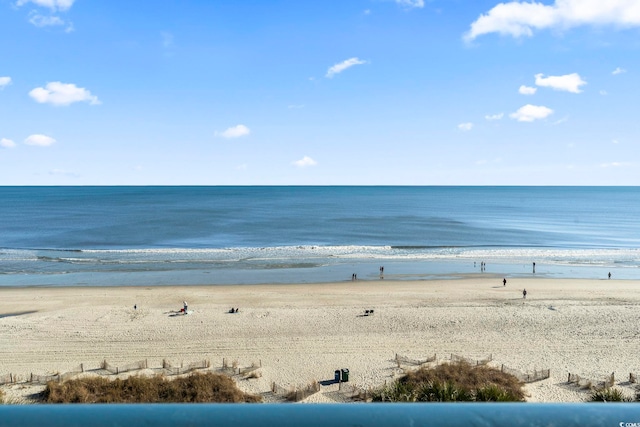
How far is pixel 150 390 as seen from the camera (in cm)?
1684

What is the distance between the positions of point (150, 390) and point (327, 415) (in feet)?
56.2

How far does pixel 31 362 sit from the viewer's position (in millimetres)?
21484

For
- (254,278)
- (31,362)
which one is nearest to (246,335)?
(31,362)

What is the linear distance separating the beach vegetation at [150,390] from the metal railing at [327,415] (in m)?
15.6

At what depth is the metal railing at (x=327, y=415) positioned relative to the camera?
5.67 feet

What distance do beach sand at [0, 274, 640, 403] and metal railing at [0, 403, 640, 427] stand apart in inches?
668

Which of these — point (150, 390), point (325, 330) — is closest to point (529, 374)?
point (325, 330)

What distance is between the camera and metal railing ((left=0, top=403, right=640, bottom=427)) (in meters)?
1.73

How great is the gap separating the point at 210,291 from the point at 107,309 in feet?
26.5

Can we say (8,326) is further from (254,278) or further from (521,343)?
(521,343)

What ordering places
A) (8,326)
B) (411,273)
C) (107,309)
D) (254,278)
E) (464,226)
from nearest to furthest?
(8,326) < (107,309) < (254,278) < (411,273) < (464,226)

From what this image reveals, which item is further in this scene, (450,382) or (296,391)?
(296,391)

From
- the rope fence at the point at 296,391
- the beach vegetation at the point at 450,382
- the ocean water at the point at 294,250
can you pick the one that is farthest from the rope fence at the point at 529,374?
the ocean water at the point at 294,250

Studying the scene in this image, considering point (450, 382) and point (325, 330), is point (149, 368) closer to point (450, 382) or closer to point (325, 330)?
point (325, 330)
